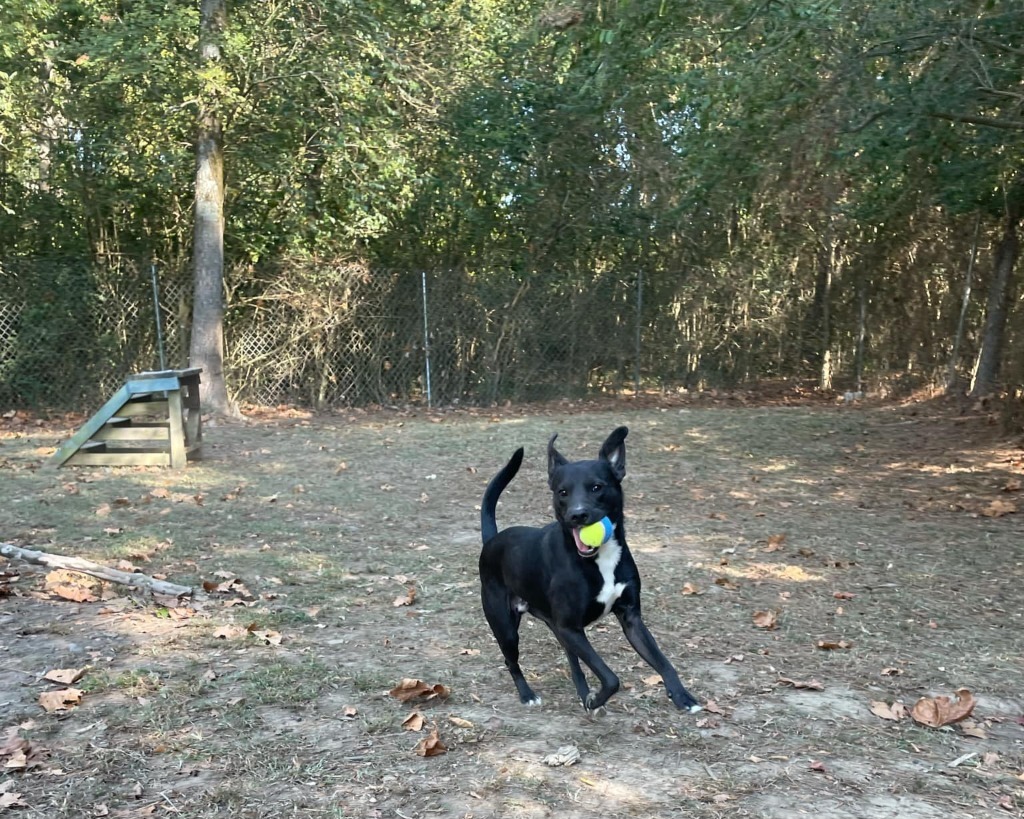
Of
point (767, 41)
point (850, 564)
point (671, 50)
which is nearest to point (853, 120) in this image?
point (767, 41)

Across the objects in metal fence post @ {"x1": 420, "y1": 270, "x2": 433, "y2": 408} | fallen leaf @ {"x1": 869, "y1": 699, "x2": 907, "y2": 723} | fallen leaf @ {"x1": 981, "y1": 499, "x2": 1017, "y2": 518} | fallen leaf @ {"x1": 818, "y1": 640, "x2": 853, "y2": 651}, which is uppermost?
metal fence post @ {"x1": 420, "y1": 270, "x2": 433, "y2": 408}

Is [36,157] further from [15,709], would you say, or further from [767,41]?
[15,709]

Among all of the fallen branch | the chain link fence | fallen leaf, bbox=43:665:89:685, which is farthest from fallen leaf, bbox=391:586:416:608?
the chain link fence

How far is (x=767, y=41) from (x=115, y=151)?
27.8 feet

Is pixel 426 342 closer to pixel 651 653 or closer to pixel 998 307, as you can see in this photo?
pixel 998 307

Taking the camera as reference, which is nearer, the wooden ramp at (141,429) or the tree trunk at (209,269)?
the wooden ramp at (141,429)

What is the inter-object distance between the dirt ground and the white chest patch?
0.45m

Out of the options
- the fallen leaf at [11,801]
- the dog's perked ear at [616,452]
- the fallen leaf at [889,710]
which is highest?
the dog's perked ear at [616,452]

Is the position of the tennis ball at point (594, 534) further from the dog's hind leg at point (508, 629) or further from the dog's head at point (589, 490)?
the dog's hind leg at point (508, 629)

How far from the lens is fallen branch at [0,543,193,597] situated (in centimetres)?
471

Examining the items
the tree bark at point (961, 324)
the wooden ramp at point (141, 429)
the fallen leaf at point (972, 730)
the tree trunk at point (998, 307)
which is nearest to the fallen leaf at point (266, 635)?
the fallen leaf at point (972, 730)

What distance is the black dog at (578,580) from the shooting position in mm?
3332

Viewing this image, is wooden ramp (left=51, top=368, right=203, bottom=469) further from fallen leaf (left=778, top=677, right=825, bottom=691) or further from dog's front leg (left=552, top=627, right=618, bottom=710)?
fallen leaf (left=778, top=677, right=825, bottom=691)

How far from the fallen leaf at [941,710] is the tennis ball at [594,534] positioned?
1310 mm
